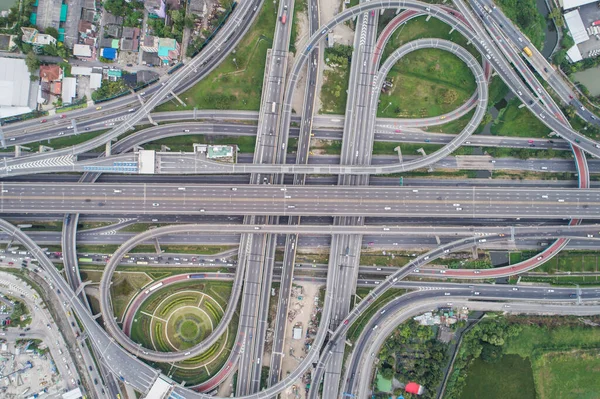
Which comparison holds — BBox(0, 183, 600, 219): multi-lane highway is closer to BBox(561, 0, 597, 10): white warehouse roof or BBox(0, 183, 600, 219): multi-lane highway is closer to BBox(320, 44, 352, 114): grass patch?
BBox(320, 44, 352, 114): grass patch

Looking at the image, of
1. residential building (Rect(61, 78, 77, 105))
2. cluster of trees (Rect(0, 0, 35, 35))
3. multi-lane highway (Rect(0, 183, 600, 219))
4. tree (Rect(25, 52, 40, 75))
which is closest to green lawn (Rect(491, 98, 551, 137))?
multi-lane highway (Rect(0, 183, 600, 219))

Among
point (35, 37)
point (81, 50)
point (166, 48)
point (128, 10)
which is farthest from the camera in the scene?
point (128, 10)

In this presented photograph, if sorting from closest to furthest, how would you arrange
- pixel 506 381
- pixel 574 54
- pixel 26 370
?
pixel 26 370, pixel 506 381, pixel 574 54

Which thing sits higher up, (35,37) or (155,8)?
(155,8)

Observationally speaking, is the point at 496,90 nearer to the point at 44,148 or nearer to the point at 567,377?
the point at 567,377

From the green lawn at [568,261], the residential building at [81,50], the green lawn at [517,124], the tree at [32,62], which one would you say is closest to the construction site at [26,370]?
the tree at [32,62]

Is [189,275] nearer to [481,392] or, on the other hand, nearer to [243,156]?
[243,156]

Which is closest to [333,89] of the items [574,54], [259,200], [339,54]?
[339,54]
